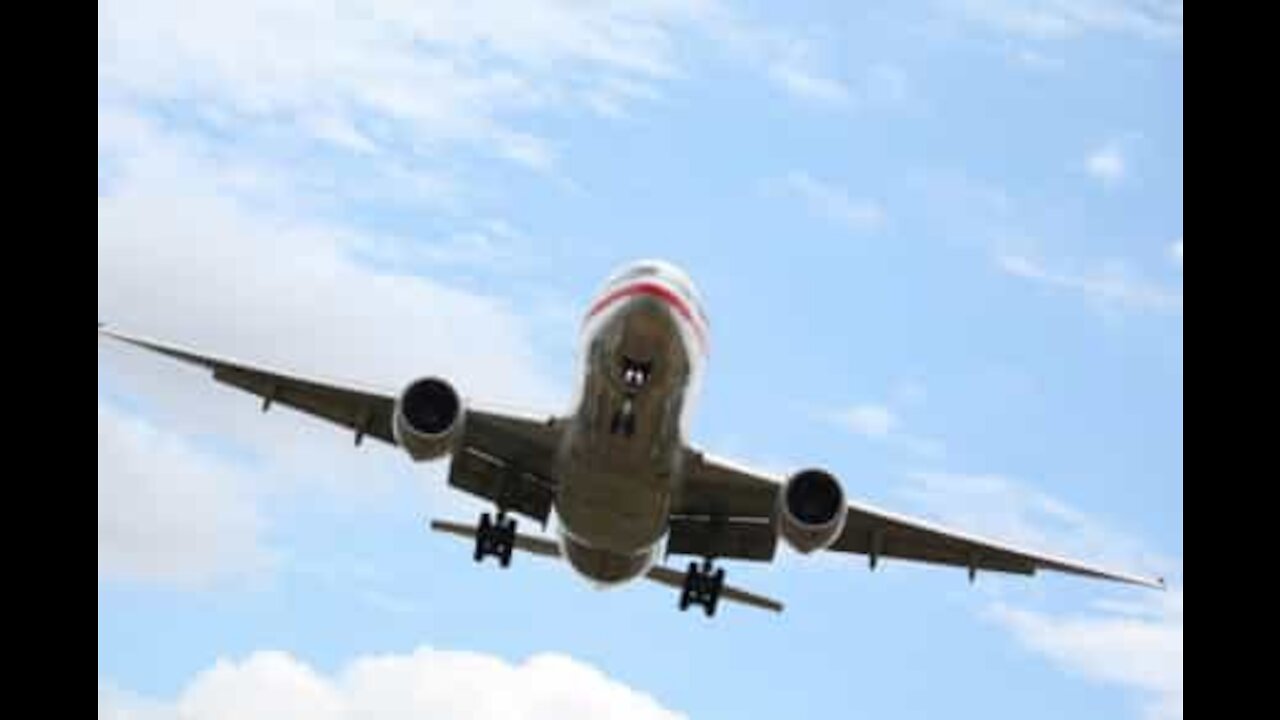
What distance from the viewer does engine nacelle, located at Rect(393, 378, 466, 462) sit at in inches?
906

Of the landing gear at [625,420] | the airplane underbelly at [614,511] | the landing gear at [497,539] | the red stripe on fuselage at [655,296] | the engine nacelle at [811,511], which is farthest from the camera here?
the landing gear at [497,539]

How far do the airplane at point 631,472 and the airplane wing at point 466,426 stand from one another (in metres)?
0.03

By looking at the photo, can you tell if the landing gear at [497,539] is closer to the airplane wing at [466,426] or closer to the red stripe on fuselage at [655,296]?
the airplane wing at [466,426]

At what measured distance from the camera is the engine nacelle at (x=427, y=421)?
23.0 metres

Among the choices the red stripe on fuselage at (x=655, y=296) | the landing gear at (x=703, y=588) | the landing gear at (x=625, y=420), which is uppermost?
the red stripe on fuselage at (x=655, y=296)

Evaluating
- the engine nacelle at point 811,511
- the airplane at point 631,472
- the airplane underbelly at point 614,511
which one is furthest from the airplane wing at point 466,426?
the engine nacelle at point 811,511

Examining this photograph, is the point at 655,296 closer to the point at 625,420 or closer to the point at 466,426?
the point at 625,420

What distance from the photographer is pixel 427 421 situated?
75.8ft
